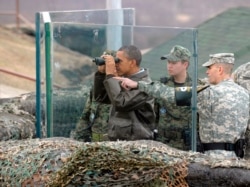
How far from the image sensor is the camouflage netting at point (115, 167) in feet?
21.6

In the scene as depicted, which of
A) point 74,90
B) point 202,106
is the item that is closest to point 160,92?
point 202,106

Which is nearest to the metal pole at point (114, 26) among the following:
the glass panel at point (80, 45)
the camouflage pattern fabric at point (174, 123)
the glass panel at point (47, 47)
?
the glass panel at point (80, 45)

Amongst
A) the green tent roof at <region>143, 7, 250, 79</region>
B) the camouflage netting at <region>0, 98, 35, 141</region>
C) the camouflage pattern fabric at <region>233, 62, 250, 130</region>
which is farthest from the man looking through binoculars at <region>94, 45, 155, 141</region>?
the green tent roof at <region>143, 7, 250, 79</region>

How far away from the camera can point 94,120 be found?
30.4 feet

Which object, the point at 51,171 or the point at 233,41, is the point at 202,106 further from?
the point at 233,41

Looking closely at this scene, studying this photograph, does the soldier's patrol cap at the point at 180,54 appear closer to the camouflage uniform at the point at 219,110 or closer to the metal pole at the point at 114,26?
the camouflage uniform at the point at 219,110

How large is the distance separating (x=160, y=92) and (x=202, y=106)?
0.37 metres

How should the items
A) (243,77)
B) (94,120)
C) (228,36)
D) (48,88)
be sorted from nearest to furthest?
(48,88), (94,120), (243,77), (228,36)

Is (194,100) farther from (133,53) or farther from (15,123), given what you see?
(15,123)

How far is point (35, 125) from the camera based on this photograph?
9.22m

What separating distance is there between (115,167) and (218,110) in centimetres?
199

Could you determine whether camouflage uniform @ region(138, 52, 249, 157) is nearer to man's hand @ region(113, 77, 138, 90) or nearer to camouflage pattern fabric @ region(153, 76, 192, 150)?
man's hand @ region(113, 77, 138, 90)

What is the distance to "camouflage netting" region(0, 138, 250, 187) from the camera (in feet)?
21.6

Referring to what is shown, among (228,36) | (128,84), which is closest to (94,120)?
(128,84)
